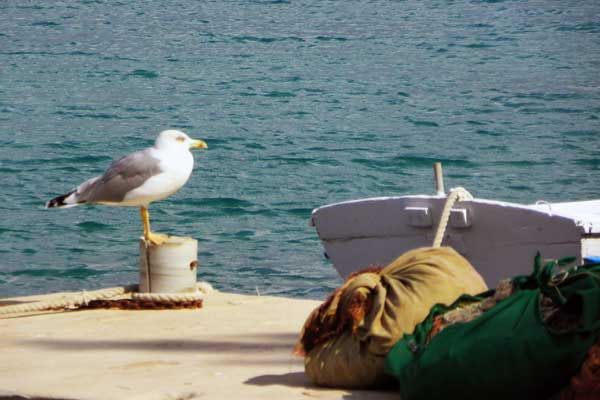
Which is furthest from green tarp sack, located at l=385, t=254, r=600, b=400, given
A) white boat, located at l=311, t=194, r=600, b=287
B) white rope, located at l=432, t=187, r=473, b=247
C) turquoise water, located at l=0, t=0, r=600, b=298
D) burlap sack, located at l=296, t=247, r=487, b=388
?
turquoise water, located at l=0, t=0, r=600, b=298

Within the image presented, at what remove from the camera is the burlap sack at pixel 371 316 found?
424 centimetres

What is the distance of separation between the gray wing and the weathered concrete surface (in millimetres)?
841

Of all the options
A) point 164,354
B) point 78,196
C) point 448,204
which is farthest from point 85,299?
point 448,204

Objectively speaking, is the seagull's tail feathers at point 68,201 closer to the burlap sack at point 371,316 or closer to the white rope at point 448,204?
the white rope at point 448,204

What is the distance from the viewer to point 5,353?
18.6 feet

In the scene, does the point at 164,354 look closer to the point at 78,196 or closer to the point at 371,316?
the point at 371,316

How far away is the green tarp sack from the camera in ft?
11.8

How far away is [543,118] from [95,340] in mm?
15975

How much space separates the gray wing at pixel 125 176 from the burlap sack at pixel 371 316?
10.6 ft

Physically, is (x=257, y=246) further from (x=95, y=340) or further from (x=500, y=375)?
(x=500, y=375)

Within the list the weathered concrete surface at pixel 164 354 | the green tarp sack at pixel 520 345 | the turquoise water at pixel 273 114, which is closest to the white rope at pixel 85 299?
the weathered concrete surface at pixel 164 354

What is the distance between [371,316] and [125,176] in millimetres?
3571

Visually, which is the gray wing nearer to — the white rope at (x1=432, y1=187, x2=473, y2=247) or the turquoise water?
the white rope at (x1=432, y1=187, x2=473, y2=247)

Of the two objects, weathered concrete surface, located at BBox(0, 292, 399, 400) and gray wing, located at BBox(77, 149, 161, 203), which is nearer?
weathered concrete surface, located at BBox(0, 292, 399, 400)
